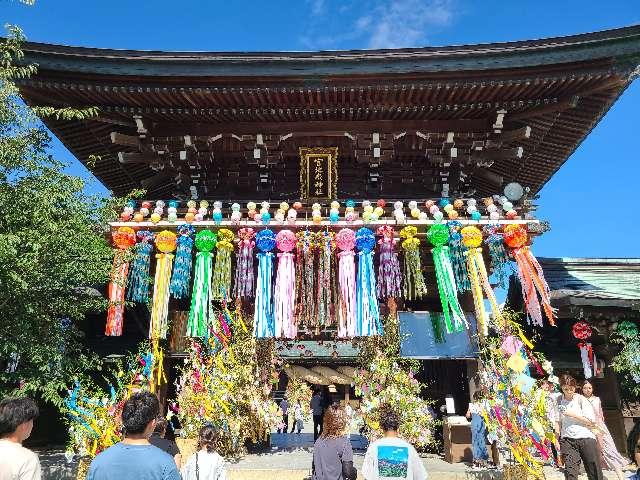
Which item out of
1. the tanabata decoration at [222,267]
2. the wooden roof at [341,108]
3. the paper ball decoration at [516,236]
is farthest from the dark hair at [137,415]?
the paper ball decoration at [516,236]

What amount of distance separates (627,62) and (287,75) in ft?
19.1

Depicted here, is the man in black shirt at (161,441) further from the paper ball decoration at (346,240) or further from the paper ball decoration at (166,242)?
the paper ball decoration at (346,240)

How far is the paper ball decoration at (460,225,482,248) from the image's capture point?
8.45 metres

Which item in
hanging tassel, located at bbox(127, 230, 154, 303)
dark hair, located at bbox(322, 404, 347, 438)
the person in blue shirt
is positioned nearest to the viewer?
the person in blue shirt

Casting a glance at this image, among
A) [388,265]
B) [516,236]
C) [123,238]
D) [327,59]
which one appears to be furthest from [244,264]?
[516,236]

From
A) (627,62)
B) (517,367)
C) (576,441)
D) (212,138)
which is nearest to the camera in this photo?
(576,441)

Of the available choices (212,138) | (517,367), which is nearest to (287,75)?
(212,138)

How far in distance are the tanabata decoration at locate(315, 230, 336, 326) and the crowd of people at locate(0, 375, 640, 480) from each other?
3.80m

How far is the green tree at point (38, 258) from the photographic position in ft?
19.8

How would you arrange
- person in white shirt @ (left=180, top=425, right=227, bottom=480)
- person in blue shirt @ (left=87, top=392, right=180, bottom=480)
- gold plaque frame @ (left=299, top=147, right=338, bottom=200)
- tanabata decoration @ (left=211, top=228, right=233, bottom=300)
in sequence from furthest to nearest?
gold plaque frame @ (left=299, top=147, right=338, bottom=200), tanabata decoration @ (left=211, top=228, right=233, bottom=300), person in white shirt @ (left=180, top=425, right=227, bottom=480), person in blue shirt @ (left=87, top=392, right=180, bottom=480)

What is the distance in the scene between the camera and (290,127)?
9711 mm

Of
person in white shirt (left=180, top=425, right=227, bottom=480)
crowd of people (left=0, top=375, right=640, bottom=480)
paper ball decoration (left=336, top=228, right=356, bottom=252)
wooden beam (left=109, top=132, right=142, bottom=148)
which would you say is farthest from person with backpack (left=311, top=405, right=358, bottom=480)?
wooden beam (left=109, top=132, right=142, bottom=148)

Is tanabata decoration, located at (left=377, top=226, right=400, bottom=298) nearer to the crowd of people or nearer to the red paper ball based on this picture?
the crowd of people

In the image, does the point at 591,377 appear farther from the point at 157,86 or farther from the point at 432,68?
the point at 157,86
